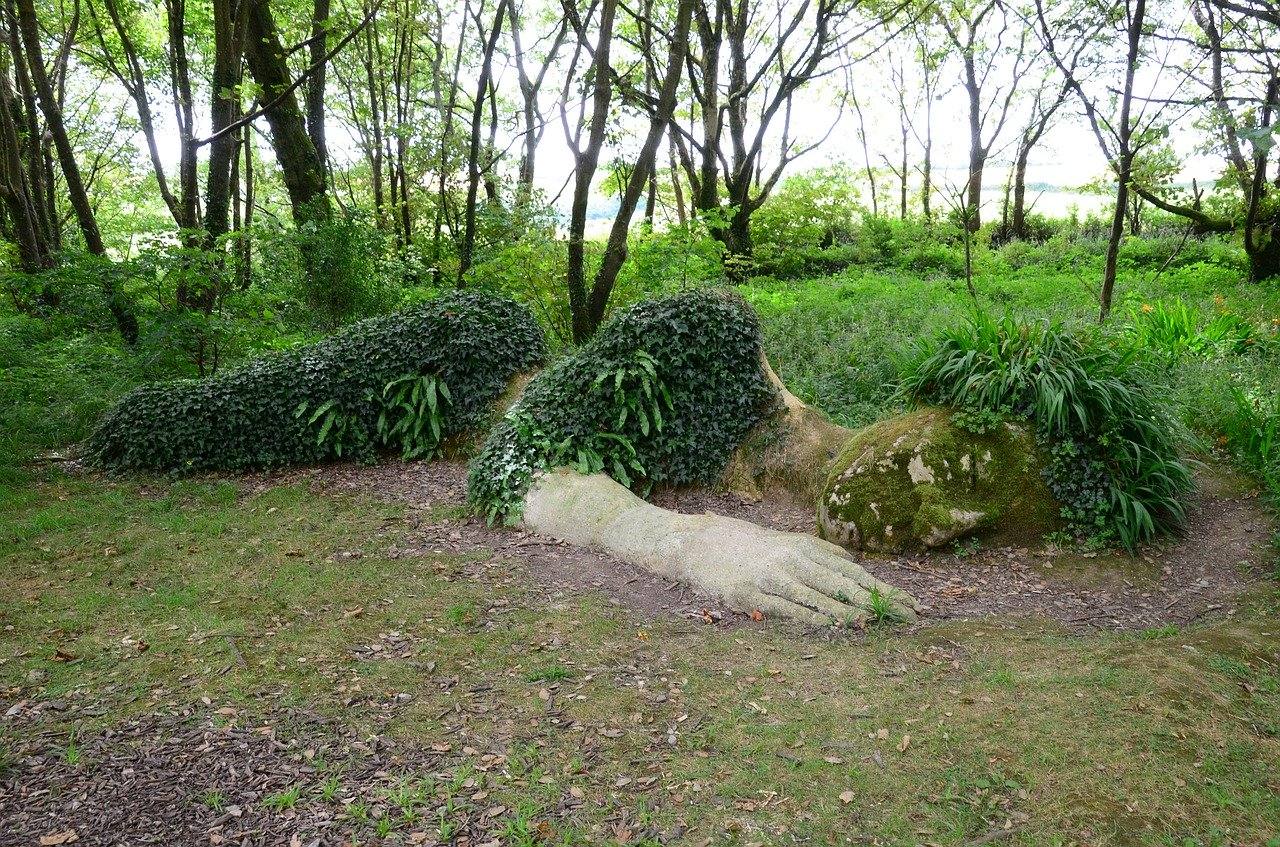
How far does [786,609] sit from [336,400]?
18.7ft

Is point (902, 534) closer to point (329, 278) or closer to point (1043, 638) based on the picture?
point (1043, 638)

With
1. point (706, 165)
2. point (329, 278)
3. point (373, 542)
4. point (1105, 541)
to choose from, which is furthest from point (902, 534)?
point (706, 165)

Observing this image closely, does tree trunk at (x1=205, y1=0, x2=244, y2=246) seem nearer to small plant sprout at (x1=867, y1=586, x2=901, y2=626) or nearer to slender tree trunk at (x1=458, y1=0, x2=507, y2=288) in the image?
slender tree trunk at (x1=458, y1=0, x2=507, y2=288)

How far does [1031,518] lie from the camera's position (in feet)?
20.0

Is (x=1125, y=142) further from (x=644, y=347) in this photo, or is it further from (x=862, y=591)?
(x=862, y=591)

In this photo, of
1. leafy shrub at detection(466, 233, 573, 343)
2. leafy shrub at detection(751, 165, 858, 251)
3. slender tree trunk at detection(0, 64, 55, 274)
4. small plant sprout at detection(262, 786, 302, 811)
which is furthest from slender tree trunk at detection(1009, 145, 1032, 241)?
small plant sprout at detection(262, 786, 302, 811)

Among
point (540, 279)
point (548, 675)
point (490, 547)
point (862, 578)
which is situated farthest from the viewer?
point (540, 279)

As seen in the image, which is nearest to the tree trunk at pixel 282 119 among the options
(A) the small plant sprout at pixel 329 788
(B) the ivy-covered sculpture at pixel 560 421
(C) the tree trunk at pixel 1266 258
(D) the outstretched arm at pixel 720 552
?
(B) the ivy-covered sculpture at pixel 560 421

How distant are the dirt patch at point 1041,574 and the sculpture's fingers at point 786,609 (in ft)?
0.54

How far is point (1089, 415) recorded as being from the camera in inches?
242

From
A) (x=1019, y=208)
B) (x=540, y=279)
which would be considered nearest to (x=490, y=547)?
(x=540, y=279)

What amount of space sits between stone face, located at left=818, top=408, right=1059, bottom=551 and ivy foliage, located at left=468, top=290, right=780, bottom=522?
175 cm

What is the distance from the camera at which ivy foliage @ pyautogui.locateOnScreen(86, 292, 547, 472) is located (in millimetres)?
8359

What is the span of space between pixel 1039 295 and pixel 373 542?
11130 mm
